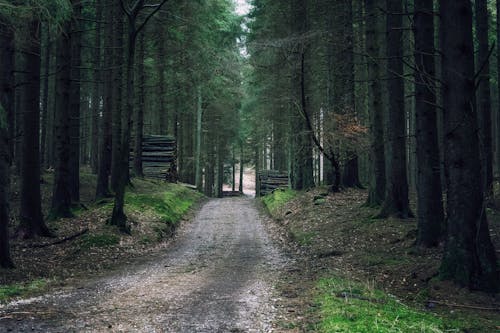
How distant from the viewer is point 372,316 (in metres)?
5.91

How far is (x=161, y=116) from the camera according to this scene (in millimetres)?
→ 32188

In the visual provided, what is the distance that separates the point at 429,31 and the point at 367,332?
308 inches

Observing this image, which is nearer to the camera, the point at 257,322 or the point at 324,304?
the point at 257,322

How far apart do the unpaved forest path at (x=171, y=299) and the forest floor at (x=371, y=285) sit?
655 mm

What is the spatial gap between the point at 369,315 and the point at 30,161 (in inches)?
418

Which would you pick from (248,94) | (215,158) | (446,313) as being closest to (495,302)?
(446,313)

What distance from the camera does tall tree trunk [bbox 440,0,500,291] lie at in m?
7.43

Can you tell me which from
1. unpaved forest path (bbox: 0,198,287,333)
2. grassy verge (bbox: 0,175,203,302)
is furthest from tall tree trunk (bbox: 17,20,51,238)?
unpaved forest path (bbox: 0,198,287,333)

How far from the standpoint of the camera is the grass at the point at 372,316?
5.43 m

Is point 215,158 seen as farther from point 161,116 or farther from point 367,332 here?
point 367,332

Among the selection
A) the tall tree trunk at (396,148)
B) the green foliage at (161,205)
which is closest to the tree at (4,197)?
the green foliage at (161,205)

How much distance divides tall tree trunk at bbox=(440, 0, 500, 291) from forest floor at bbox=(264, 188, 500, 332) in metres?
0.44

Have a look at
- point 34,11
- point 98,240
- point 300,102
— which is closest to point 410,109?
point 300,102

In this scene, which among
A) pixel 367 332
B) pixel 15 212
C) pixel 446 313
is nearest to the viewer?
pixel 367 332
